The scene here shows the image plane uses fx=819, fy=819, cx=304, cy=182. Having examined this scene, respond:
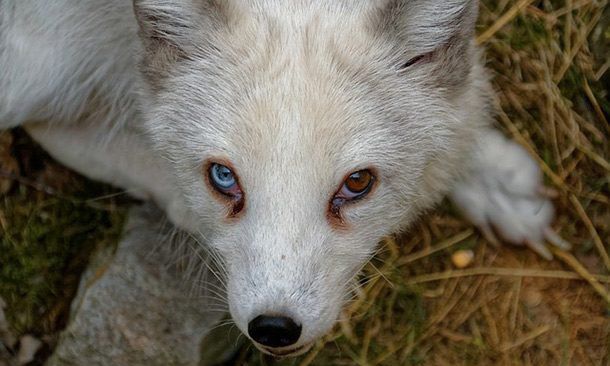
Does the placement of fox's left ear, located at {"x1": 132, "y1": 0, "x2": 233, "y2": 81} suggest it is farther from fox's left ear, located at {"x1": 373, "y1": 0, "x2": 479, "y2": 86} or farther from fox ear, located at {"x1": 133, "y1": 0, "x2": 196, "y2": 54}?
fox's left ear, located at {"x1": 373, "y1": 0, "x2": 479, "y2": 86}

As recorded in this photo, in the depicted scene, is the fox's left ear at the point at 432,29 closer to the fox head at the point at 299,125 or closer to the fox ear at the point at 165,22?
the fox head at the point at 299,125

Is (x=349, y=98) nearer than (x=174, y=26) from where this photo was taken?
Yes

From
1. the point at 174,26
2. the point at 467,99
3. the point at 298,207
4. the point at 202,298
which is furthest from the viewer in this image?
the point at 202,298

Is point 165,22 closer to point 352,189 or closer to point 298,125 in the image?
point 298,125

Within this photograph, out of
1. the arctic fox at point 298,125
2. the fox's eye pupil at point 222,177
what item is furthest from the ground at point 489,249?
the fox's eye pupil at point 222,177

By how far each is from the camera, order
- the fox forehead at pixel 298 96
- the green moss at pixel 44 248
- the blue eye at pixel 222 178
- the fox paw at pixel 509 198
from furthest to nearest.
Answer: the green moss at pixel 44 248
the fox paw at pixel 509 198
the blue eye at pixel 222 178
the fox forehead at pixel 298 96

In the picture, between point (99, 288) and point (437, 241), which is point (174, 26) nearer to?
point (99, 288)

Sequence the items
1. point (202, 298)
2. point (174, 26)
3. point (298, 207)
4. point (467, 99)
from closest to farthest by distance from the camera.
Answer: point (298, 207) → point (174, 26) → point (467, 99) → point (202, 298)

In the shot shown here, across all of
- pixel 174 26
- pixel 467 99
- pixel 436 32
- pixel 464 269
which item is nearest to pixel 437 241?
pixel 464 269
